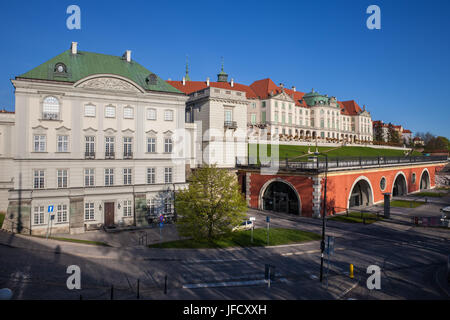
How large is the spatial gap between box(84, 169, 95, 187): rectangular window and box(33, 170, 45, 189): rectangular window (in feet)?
11.5

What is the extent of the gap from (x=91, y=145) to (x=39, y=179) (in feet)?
17.6

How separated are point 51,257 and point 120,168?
1145cm

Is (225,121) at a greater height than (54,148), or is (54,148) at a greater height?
(225,121)

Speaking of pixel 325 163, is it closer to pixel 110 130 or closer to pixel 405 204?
pixel 405 204

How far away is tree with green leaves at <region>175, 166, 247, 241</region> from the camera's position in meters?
25.0

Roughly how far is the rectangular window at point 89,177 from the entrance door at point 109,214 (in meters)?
2.50

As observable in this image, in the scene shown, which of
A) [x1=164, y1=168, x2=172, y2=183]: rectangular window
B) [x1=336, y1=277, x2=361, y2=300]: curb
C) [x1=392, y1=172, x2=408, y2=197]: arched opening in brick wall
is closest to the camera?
[x1=336, y1=277, x2=361, y2=300]: curb

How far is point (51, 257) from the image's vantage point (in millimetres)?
21562

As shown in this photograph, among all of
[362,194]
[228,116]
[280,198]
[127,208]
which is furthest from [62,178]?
[362,194]

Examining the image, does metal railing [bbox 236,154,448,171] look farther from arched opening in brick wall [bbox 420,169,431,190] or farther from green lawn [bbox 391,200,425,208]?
arched opening in brick wall [bbox 420,169,431,190]

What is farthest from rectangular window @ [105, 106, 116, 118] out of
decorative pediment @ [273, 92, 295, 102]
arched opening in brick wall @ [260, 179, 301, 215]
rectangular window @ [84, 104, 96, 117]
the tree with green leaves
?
decorative pediment @ [273, 92, 295, 102]
